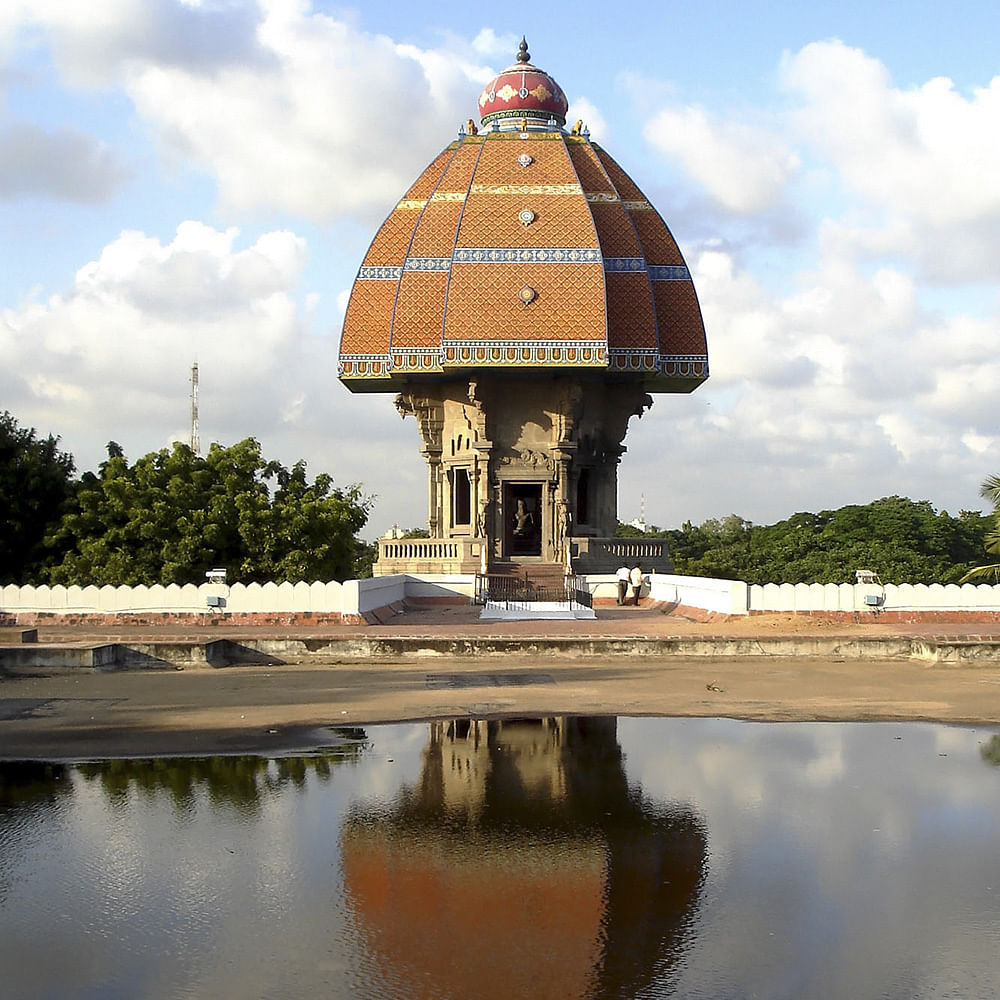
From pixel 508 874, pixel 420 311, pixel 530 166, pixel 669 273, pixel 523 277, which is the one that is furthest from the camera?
pixel 669 273

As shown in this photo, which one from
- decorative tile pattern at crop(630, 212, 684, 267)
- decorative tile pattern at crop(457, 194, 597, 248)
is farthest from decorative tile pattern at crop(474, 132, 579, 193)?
decorative tile pattern at crop(630, 212, 684, 267)

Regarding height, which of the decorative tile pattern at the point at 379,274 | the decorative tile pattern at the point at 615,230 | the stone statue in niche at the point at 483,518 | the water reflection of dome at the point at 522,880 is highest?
the decorative tile pattern at the point at 615,230

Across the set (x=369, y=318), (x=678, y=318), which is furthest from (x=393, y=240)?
(x=678, y=318)

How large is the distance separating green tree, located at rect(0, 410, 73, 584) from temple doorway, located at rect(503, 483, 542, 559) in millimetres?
13726

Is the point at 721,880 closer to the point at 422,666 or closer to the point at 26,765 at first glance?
the point at 26,765

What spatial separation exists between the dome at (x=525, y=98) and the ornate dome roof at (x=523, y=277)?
42 centimetres

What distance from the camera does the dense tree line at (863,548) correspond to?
189 ft

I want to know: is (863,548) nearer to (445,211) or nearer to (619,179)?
(619,179)

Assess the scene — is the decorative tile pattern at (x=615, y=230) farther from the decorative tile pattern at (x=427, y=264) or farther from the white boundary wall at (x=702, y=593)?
the white boundary wall at (x=702, y=593)

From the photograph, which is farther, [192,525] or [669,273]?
[669,273]

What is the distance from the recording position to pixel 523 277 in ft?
116

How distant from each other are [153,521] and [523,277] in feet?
42.3

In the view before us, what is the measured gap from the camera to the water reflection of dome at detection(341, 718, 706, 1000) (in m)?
5.81

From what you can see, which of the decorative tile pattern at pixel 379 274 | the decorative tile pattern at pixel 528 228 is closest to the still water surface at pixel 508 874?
the decorative tile pattern at pixel 528 228
